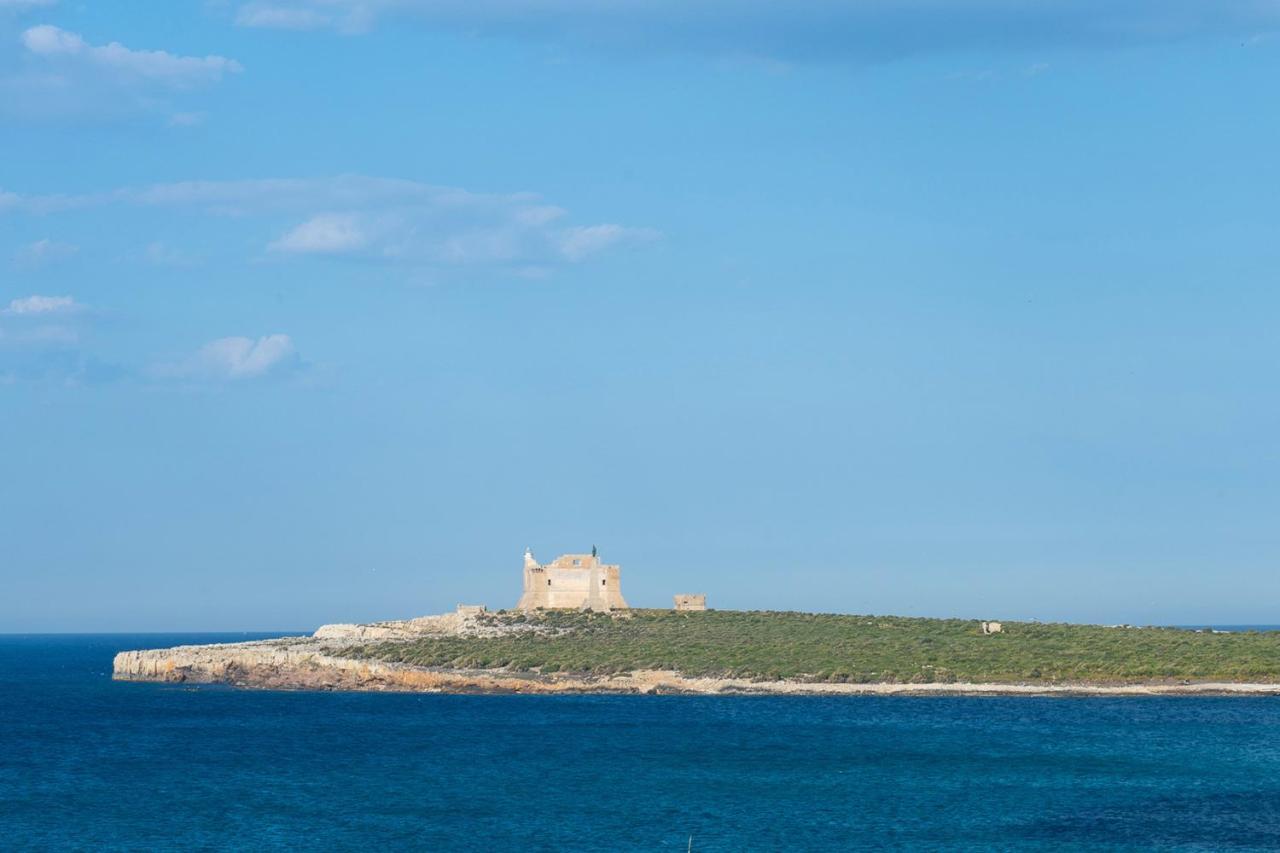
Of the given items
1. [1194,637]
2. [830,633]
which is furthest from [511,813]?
[1194,637]

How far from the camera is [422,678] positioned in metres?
88.2

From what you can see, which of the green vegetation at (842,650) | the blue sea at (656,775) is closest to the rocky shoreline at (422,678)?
the blue sea at (656,775)

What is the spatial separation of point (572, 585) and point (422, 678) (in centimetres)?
2606

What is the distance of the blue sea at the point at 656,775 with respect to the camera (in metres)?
45.2

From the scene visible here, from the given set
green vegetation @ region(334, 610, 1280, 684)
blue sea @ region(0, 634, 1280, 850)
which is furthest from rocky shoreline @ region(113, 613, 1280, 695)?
green vegetation @ region(334, 610, 1280, 684)

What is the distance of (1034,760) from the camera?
190 feet

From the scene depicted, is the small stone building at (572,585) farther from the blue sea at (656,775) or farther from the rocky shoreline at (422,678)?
the blue sea at (656,775)

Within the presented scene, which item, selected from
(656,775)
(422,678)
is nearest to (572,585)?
(422,678)

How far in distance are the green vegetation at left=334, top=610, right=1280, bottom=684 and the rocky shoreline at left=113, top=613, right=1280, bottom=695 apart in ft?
4.98

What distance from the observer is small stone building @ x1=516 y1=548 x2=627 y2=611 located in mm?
111125

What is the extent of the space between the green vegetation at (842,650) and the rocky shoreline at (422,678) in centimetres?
152

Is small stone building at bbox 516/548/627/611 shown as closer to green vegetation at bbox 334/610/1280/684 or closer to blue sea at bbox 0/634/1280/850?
green vegetation at bbox 334/610/1280/684

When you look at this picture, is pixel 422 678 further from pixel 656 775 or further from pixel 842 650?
pixel 656 775

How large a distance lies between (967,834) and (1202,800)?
9.98 metres
